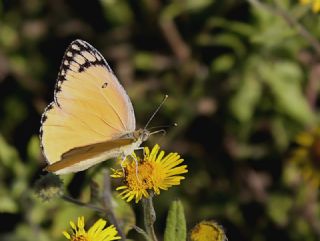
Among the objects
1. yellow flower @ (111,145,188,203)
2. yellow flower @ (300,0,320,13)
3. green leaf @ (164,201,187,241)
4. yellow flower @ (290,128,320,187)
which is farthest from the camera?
yellow flower @ (290,128,320,187)

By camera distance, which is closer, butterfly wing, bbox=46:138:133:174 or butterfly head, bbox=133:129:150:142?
butterfly wing, bbox=46:138:133:174

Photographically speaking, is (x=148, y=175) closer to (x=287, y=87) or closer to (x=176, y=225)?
(x=176, y=225)

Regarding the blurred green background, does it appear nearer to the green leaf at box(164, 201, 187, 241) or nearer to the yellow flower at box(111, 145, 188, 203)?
the yellow flower at box(111, 145, 188, 203)

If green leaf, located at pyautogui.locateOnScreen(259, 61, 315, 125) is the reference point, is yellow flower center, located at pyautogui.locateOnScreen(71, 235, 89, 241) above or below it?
below

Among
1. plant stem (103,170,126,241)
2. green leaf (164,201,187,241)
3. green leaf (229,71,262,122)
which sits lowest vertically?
green leaf (164,201,187,241)

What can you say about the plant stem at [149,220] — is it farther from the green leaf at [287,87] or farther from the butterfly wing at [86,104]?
the green leaf at [287,87]

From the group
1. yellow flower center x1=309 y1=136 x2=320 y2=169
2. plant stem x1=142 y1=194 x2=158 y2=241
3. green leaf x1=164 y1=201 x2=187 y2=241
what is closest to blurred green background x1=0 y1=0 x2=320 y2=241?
yellow flower center x1=309 y1=136 x2=320 y2=169

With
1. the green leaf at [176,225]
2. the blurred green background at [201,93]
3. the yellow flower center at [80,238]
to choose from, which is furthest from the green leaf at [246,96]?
the yellow flower center at [80,238]
